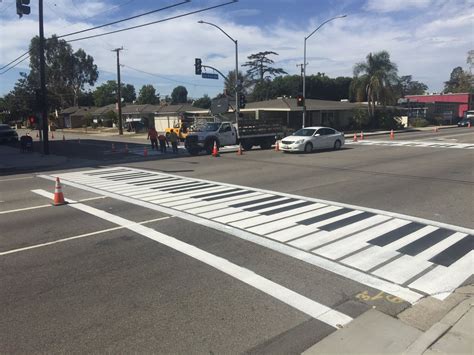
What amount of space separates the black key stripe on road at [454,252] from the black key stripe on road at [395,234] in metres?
0.83

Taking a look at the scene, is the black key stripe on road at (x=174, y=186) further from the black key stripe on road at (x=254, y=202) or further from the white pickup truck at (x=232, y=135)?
the white pickup truck at (x=232, y=135)

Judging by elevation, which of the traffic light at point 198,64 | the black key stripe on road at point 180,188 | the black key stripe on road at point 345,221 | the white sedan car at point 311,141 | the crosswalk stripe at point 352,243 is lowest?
the crosswalk stripe at point 352,243

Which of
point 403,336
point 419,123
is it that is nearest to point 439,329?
point 403,336

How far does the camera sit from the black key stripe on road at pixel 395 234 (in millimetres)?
7270

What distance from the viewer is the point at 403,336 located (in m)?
4.27

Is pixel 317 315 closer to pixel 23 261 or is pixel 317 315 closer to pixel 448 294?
pixel 448 294

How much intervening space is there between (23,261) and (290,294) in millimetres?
4137

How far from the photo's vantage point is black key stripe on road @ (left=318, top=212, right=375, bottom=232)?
26.9 ft

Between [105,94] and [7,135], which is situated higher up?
[105,94]

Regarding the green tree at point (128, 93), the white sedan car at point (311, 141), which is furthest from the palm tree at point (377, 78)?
the green tree at point (128, 93)

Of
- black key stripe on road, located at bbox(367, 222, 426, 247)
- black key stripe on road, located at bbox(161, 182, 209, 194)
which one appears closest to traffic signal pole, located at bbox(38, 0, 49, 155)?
black key stripe on road, located at bbox(161, 182, 209, 194)

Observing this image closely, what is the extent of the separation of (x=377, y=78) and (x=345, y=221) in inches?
1773

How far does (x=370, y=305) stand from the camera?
5.00m

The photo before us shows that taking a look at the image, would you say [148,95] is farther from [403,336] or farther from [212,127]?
[403,336]
